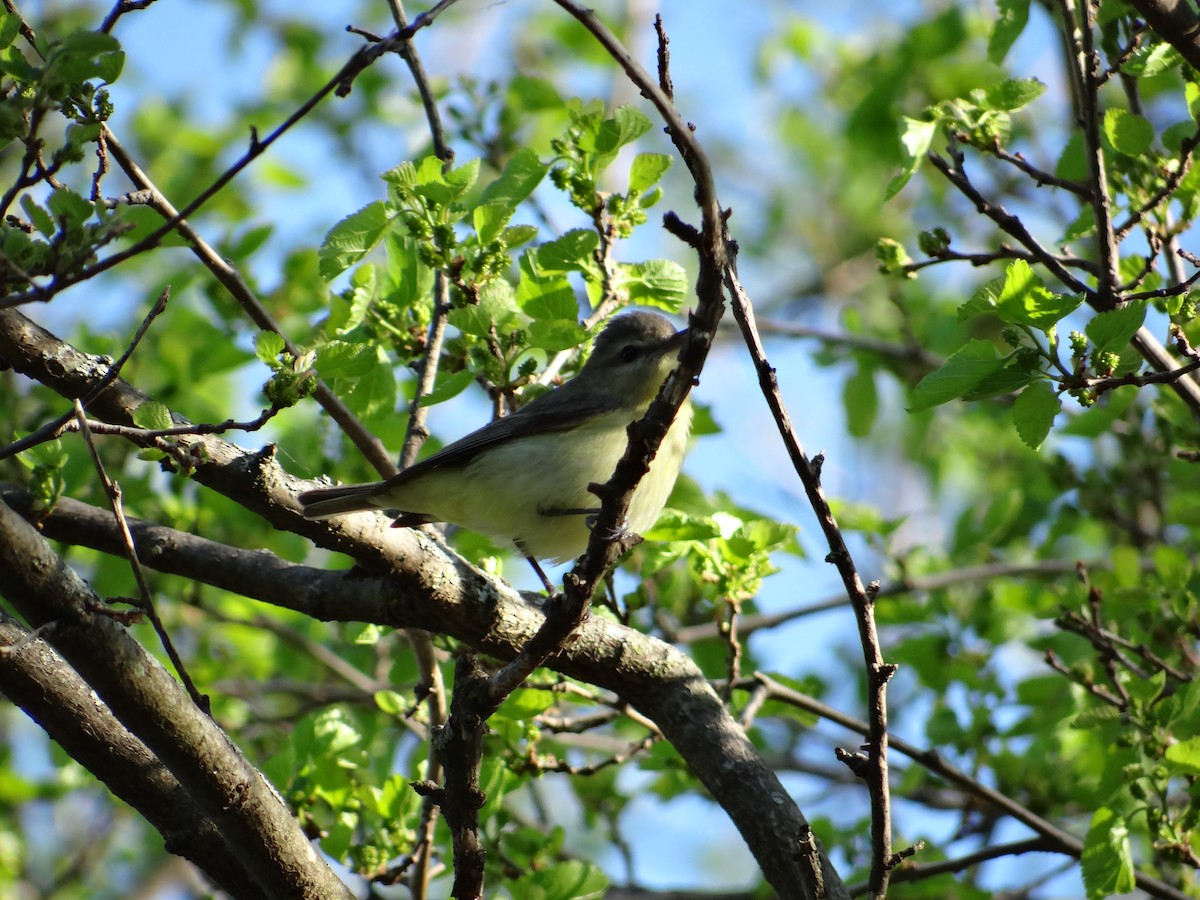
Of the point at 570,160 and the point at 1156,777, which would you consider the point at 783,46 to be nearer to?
the point at 570,160

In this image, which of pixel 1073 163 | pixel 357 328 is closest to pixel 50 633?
pixel 357 328

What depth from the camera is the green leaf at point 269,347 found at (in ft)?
9.82

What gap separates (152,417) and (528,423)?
1980 mm

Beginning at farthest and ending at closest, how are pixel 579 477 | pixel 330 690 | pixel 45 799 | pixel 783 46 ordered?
pixel 783 46 < pixel 45 799 < pixel 330 690 < pixel 579 477

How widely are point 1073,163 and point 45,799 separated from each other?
6154mm

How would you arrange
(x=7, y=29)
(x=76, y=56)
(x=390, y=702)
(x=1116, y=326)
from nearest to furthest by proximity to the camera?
(x=76, y=56) → (x=7, y=29) → (x=1116, y=326) → (x=390, y=702)

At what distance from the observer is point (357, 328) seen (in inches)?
169

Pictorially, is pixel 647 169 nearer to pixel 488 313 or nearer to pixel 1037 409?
pixel 488 313

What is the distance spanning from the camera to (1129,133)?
359cm

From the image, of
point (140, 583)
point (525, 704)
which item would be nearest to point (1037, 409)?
point (525, 704)

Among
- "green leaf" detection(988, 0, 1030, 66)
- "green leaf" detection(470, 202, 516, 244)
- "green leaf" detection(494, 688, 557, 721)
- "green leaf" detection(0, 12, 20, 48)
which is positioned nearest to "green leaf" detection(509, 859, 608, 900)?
"green leaf" detection(494, 688, 557, 721)

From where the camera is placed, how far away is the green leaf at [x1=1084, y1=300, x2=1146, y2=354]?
9.92 feet

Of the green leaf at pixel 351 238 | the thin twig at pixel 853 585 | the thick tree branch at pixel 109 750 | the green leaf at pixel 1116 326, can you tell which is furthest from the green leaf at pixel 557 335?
the thick tree branch at pixel 109 750

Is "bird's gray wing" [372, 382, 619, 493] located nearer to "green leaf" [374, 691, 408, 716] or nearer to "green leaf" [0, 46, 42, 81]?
"green leaf" [374, 691, 408, 716]
